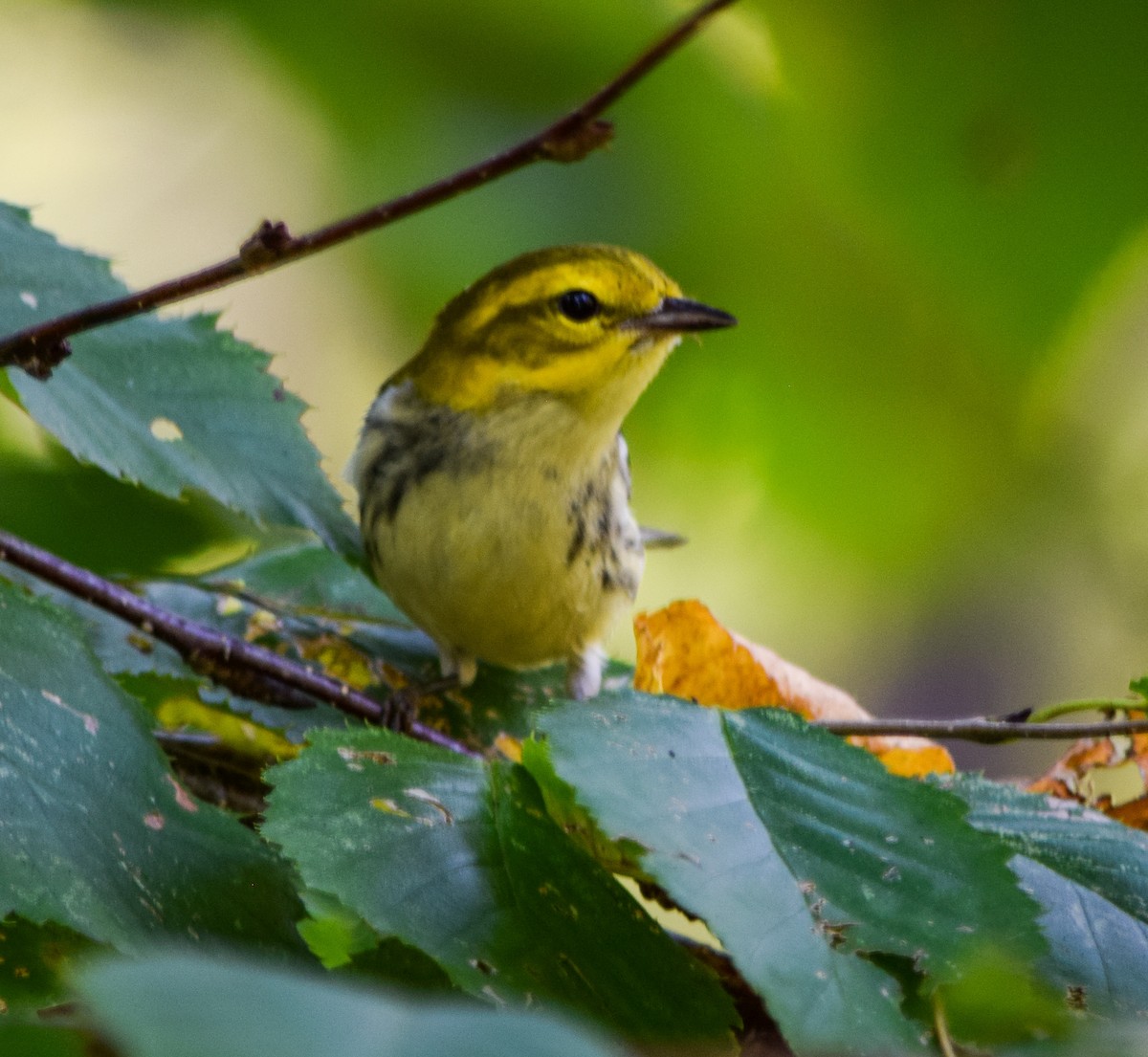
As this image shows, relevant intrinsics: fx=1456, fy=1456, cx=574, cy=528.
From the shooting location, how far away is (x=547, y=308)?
93.4 inches

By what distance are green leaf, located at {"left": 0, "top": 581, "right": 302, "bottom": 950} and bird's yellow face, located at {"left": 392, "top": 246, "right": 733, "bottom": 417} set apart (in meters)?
1.25

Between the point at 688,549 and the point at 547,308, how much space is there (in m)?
1.12

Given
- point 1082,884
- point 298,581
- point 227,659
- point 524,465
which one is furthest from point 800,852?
point 524,465

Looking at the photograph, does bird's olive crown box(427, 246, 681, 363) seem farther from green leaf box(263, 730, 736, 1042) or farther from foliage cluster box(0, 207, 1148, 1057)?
green leaf box(263, 730, 736, 1042)

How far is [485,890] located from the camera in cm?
92

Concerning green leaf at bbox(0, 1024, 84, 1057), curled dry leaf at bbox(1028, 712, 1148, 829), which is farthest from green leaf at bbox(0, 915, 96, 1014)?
curled dry leaf at bbox(1028, 712, 1148, 829)

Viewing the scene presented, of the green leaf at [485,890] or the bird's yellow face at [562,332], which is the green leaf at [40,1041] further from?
the bird's yellow face at [562,332]

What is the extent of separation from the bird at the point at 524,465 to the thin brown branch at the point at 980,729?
1.00 meters

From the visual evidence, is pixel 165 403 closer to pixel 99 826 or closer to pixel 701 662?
pixel 701 662

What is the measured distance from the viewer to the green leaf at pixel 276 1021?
358mm

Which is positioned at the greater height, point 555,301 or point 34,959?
point 555,301

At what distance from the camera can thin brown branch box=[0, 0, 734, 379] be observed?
0.76 metres

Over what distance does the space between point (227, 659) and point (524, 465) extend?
100cm

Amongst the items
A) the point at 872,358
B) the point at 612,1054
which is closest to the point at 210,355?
the point at 872,358
